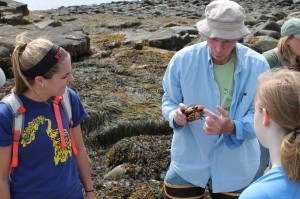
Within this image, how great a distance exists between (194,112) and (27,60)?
1314 mm

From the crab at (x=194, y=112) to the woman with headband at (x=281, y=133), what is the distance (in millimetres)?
939

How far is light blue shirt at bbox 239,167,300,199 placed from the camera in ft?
7.23

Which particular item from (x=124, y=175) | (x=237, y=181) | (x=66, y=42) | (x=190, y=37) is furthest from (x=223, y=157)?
(x=190, y=37)

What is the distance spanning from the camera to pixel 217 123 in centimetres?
323

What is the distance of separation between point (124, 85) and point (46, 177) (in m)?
5.39

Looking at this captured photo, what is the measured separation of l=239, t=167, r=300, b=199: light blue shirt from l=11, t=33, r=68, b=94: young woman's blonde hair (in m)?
1.70

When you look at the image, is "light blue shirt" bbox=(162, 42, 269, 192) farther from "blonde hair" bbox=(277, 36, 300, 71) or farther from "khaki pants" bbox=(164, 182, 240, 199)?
"blonde hair" bbox=(277, 36, 300, 71)

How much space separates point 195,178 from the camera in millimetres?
3545

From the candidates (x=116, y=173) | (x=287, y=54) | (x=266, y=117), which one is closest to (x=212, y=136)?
(x=266, y=117)

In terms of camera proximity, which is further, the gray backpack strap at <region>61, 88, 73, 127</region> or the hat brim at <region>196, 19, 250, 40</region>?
the hat brim at <region>196, 19, 250, 40</region>

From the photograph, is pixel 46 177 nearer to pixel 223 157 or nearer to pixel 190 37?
pixel 223 157

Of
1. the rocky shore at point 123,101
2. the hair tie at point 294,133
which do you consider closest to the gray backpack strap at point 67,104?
the hair tie at point 294,133

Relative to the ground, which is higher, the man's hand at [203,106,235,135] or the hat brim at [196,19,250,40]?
the hat brim at [196,19,250,40]

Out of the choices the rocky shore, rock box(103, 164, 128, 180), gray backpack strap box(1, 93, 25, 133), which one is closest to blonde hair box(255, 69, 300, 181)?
gray backpack strap box(1, 93, 25, 133)
